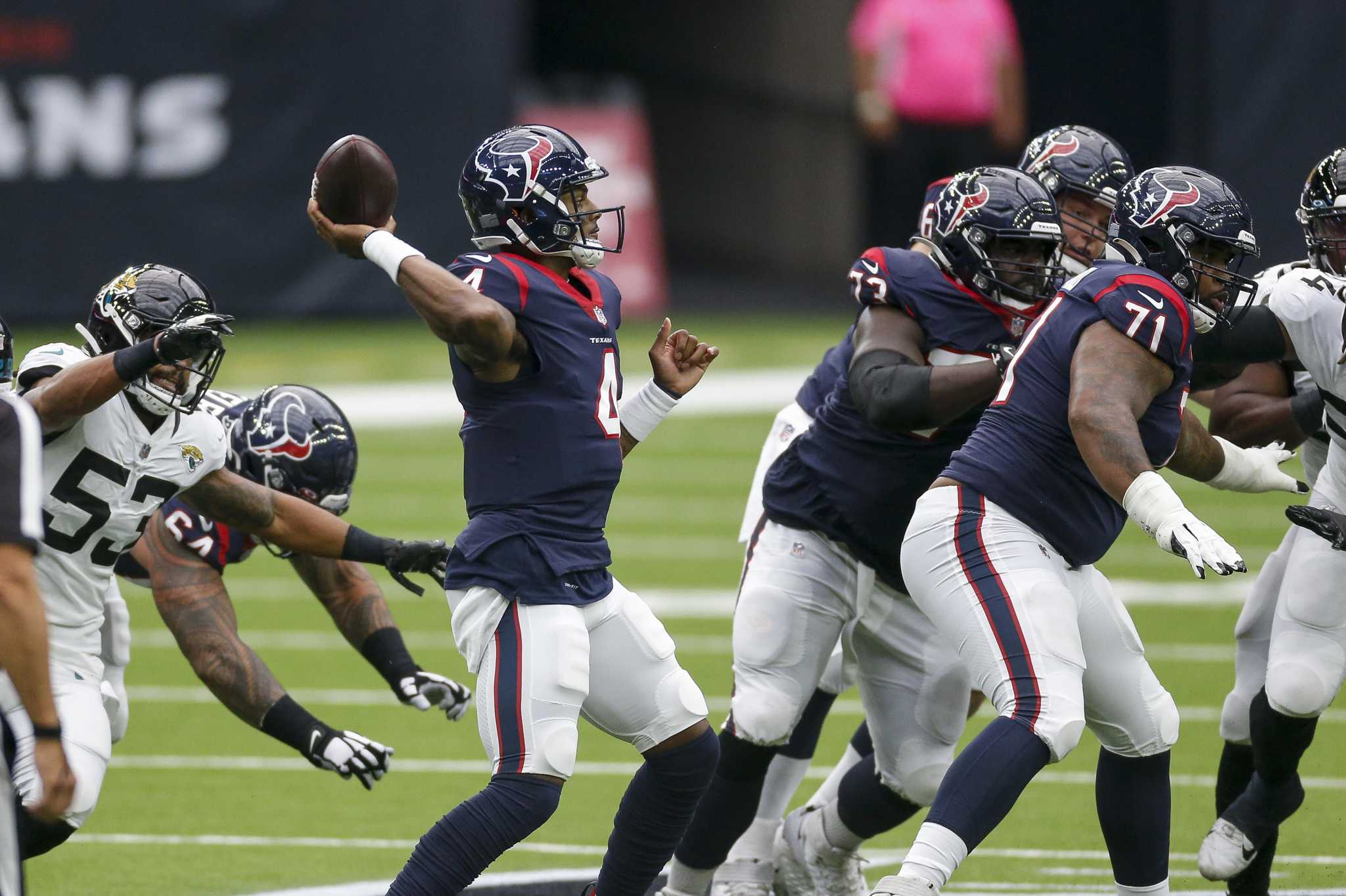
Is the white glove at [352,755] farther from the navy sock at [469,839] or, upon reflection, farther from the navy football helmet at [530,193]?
the navy football helmet at [530,193]

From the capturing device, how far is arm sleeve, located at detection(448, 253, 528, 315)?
4012 millimetres

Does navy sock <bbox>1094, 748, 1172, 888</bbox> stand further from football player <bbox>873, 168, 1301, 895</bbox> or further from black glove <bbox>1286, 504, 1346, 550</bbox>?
black glove <bbox>1286, 504, 1346, 550</bbox>

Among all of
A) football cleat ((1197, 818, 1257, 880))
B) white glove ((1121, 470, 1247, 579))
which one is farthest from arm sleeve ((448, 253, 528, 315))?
football cleat ((1197, 818, 1257, 880))

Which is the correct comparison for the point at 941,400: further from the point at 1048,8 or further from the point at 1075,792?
the point at 1048,8

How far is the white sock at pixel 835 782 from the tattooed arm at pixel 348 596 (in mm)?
1263

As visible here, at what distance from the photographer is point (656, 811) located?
4.20 m

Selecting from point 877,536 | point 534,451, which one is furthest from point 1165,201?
point 534,451

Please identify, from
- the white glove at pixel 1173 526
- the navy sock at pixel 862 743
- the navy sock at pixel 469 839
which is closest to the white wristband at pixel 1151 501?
the white glove at pixel 1173 526

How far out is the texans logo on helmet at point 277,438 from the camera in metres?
5.18

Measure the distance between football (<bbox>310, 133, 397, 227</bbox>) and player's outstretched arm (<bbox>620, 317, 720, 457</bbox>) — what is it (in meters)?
0.76

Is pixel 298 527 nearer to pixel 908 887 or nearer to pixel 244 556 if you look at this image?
pixel 244 556

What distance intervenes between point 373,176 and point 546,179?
38 cm

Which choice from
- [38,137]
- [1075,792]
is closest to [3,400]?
[1075,792]

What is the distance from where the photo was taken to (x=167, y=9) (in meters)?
14.5
